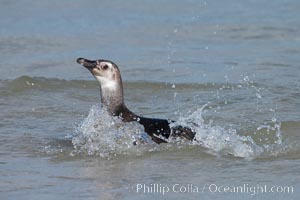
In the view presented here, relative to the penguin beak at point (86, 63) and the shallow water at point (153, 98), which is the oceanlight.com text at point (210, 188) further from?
the penguin beak at point (86, 63)

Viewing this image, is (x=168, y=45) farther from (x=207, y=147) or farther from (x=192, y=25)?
(x=207, y=147)

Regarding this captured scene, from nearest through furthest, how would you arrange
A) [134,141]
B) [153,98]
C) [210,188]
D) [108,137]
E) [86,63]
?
1. [210,188]
2. [134,141]
3. [108,137]
4. [86,63]
5. [153,98]

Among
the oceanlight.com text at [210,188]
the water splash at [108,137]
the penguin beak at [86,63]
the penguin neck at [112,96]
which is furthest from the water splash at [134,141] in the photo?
the oceanlight.com text at [210,188]

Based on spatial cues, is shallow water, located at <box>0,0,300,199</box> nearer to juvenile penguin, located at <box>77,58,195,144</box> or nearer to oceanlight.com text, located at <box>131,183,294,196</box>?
oceanlight.com text, located at <box>131,183,294,196</box>

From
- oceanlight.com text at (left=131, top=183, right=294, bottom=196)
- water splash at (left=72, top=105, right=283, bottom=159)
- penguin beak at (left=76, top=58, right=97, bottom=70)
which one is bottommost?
oceanlight.com text at (left=131, top=183, right=294, bottom=196)

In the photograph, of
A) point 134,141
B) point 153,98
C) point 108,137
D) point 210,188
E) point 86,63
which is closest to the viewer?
point 210,188

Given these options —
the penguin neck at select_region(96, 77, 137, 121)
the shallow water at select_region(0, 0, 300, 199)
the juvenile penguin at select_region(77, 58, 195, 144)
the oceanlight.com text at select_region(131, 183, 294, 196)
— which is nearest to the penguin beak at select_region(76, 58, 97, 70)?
the juvenile penguin at select_region(77, 58, 195, 144)

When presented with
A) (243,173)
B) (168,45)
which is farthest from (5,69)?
(243,173)

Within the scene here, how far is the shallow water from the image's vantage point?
8.77 metres

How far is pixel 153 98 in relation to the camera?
1306 centimetres

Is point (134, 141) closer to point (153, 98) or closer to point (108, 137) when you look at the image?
point (108, 137)

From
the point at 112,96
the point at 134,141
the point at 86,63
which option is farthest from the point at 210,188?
the point at 86,63

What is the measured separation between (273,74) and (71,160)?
17.1 feet

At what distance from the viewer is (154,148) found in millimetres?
9836
